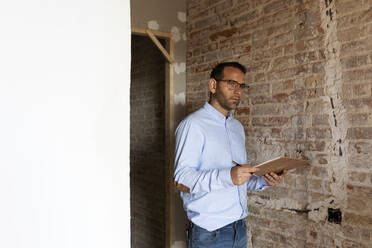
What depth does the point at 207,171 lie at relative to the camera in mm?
2021

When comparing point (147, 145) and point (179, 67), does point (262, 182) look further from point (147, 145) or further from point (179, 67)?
point (147, 145)

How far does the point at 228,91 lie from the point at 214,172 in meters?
0.58

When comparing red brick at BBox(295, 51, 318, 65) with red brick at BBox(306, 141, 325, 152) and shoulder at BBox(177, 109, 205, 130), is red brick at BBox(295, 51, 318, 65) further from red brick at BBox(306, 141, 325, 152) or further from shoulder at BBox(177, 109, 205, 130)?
shoulder at BBox(177, 109, 205, 130)

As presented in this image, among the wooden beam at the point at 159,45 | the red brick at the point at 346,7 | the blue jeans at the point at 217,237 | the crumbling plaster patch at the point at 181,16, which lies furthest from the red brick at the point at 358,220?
the crumbling plaster patch at the point at 181,16

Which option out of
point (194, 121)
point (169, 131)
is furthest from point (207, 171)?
point (169, 131)

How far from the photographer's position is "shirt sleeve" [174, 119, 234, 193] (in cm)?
196

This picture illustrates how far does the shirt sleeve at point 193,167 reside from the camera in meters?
1.96

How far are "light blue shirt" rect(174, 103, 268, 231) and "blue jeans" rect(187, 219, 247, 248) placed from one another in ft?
0.11

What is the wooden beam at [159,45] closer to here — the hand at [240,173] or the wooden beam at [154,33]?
the wooden beam at [154,33]
